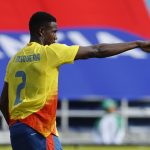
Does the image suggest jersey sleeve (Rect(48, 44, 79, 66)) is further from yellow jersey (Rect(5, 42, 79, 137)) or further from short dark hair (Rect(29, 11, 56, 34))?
short dark hair (Rect(29, 11, 56, 34))

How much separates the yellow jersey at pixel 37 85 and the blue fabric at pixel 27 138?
0.11 ft

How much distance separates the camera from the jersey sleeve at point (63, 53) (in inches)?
233

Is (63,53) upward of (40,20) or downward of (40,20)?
downward

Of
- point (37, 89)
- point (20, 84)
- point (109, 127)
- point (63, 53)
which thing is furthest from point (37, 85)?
point (109, 127)

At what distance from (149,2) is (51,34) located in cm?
421

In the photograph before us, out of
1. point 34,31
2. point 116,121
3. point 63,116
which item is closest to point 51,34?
point 34,31

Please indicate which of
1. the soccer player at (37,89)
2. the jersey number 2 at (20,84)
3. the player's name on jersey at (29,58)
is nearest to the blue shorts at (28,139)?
the soccer player at (37,89)

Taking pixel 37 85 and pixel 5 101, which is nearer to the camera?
pixel 37 85

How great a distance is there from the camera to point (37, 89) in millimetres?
6074

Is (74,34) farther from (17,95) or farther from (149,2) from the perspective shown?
(17,95)

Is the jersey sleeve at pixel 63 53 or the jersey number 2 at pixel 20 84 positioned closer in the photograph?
the jersey sleeve at pixel 63 53

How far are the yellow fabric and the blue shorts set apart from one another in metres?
0.08

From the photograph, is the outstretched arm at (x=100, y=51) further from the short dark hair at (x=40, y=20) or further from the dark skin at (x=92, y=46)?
the short dark hair at (x=40, y=20)

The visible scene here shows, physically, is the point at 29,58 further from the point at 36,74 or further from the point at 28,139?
the point at 28,139
